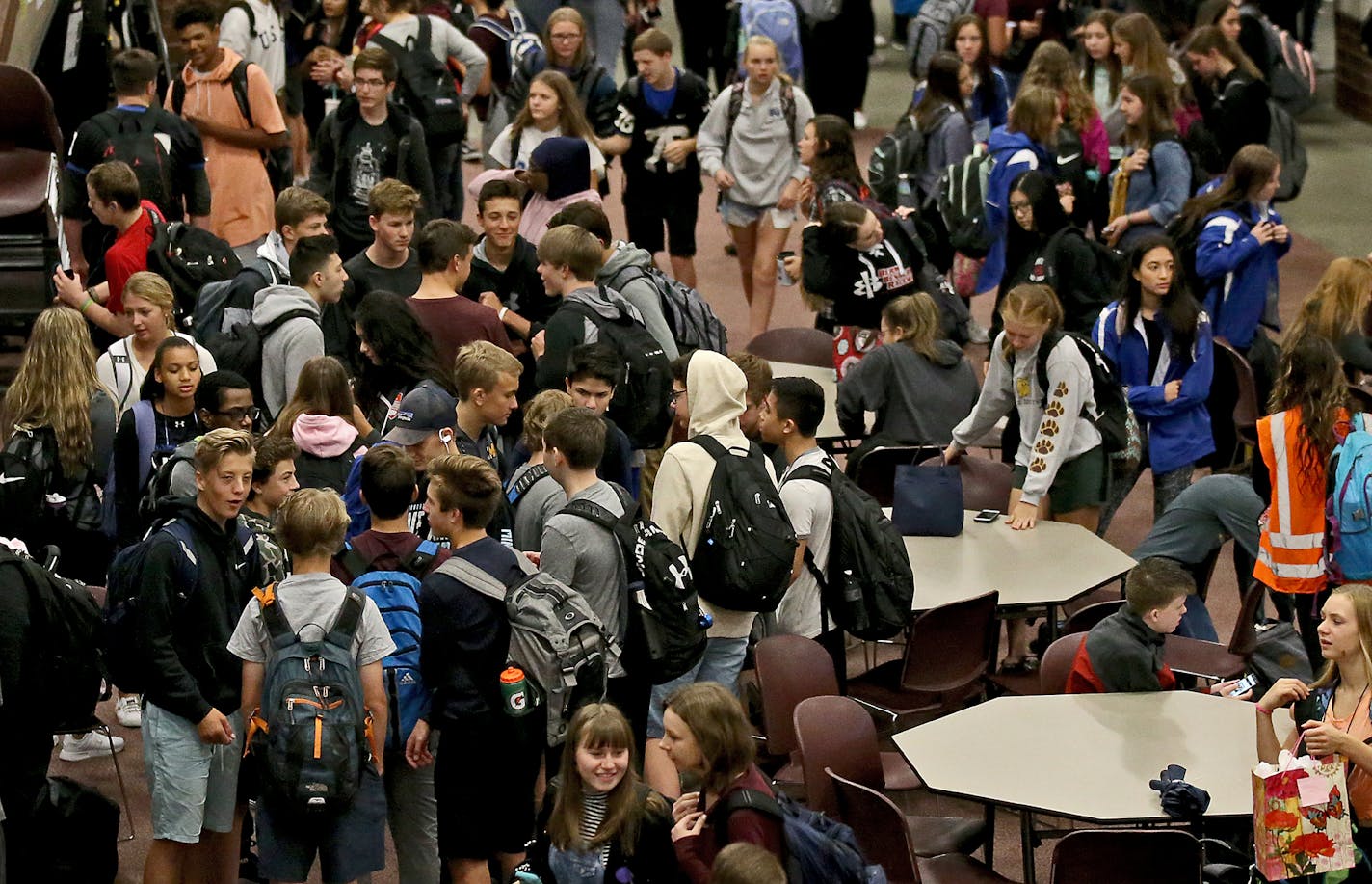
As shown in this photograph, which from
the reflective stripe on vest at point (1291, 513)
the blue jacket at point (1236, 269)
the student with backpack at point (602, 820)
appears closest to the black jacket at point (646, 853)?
the student with backpack at point (602, 820)

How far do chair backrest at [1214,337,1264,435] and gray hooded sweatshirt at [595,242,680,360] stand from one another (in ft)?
8.78

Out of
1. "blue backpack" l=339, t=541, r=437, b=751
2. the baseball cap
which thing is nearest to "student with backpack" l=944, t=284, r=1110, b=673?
the baseball cap

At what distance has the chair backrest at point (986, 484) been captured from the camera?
7.50 meters

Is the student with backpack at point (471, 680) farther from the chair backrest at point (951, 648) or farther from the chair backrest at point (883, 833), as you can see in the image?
the chair backrest at point (951, 648)

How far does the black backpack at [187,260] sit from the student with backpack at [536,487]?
2.21 metres

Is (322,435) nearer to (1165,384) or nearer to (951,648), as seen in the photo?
(951,648)

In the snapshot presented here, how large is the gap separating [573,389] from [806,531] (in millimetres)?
889

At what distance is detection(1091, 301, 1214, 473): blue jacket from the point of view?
25.1 feet

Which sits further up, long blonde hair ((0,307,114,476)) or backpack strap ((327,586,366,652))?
long blonde hair ((0,307,114,476))

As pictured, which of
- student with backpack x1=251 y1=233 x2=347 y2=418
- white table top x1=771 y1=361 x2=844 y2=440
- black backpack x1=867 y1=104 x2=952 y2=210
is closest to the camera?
student with backpack x1=251 y1=233 x2=347 y2=418

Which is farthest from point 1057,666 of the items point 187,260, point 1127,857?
point 187,260

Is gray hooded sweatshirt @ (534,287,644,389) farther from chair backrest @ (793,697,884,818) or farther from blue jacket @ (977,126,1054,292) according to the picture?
blue jacket @ (977,126,1054,292)

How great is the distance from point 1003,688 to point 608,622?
1.86m

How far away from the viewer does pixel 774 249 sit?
1043 cm
